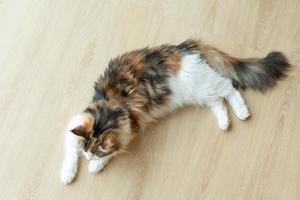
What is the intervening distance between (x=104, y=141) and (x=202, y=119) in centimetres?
54

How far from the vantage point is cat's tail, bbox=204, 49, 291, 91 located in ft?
5.86

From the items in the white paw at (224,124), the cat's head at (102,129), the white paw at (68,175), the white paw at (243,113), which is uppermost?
the cat's head at (102,129)

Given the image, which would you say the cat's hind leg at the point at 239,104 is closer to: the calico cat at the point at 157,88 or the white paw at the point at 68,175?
the calico cat at the point at 157,88

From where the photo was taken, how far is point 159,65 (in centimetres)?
172

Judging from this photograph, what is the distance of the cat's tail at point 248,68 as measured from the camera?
5.86ft

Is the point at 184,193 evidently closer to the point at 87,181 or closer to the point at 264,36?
the point at 87,181

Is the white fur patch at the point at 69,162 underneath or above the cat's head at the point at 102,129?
underneath

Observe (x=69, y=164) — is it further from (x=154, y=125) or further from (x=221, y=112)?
(x=221, y=112)

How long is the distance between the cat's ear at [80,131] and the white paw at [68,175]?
0.98 feet

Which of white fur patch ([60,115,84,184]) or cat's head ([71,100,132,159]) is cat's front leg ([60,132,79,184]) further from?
cat's head ([71,100,132,159])

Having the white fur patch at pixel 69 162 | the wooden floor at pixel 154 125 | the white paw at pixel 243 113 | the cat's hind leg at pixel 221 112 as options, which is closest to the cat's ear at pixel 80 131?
the white fur patch at pixel 69 162

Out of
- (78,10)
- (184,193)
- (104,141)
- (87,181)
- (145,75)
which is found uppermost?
(78,10)

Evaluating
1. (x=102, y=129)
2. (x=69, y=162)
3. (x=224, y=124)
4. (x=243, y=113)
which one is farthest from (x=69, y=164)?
(x=243, y=113)

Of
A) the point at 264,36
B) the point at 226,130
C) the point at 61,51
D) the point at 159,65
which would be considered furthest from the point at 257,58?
the point at 61,51
